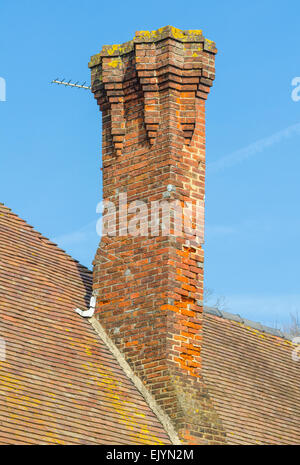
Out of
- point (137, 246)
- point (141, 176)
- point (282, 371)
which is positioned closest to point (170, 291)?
point (137, 246)

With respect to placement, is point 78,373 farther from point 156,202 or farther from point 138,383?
point 156,202

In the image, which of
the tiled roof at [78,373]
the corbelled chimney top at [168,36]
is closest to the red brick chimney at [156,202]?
the corbelled chimney top at [168,36]

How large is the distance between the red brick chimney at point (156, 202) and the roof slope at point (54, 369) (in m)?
0.46

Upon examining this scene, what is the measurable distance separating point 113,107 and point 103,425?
5.42 meters

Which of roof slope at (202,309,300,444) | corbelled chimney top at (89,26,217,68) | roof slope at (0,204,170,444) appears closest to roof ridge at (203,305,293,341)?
roof slope at (202,309,300,444)

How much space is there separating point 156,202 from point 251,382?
4.04m

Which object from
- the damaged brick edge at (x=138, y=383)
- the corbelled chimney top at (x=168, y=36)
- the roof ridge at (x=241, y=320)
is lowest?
the damaged brick edge at (x=138, y=383)

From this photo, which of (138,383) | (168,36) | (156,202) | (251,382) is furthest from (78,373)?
(168,36)

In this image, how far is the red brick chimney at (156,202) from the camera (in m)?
14.3

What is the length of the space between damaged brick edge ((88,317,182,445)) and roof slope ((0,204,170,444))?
74 mm

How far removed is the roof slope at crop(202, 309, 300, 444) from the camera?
1563 cm

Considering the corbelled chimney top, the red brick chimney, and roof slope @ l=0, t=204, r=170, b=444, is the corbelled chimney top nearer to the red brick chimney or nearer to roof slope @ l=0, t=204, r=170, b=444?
the red brick chimney

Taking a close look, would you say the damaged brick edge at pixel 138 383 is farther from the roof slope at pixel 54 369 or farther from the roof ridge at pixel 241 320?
the roof ridge at pixel 241 320

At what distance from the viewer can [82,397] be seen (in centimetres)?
1330
